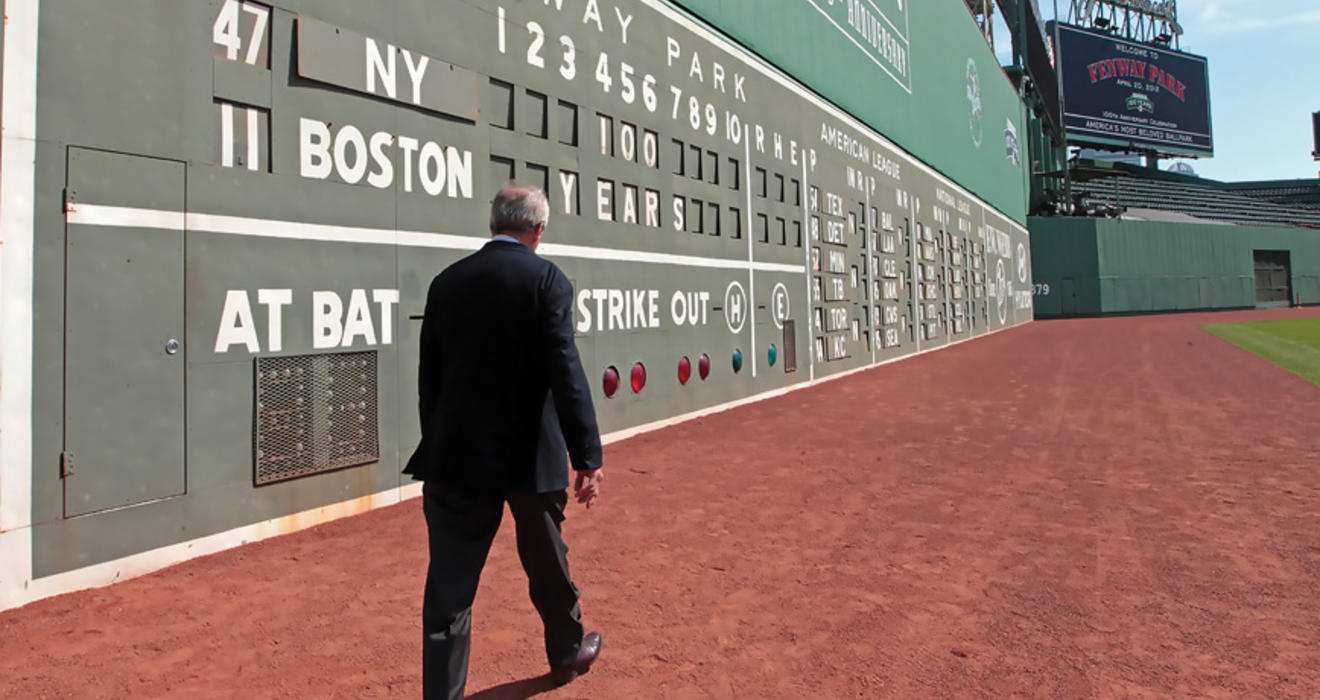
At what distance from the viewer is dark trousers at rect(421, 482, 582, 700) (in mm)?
2357

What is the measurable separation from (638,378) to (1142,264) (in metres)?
42.4

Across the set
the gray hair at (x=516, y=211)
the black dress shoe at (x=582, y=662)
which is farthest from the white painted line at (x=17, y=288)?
the black dress shoe at (x=582, y=662)

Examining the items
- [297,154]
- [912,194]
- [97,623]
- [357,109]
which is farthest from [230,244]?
[912,194]

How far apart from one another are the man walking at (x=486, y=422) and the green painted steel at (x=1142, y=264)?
4339 centimetres

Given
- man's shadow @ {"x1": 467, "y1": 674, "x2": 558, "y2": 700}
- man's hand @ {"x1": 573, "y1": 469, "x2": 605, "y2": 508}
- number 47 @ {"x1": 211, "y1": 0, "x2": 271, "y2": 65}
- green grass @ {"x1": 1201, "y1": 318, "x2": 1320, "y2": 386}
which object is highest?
number 47 @ {"x1": 211, "y1": 0, "x2": 271, "y2": 65}

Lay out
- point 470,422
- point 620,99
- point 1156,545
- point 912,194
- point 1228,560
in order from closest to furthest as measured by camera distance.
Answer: point 470,422
point 1228,560
point 1156,545
point 620,99
point 912,194

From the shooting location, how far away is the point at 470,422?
244 cm

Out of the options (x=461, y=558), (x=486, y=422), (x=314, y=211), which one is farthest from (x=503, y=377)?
(x=314, y=211)

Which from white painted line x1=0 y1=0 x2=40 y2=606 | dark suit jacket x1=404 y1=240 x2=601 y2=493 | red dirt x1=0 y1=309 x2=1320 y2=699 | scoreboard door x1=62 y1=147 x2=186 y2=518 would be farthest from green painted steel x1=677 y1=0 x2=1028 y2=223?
dark suit jacket x1=404 y1=240 x2=601 y2=493

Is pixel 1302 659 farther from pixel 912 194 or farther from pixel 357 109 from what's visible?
pixel 912 194

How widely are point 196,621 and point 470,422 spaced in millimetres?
2030

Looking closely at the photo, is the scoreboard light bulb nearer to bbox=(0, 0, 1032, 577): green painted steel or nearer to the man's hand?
bbox=(0, 0, 1032, 577): green painted steel

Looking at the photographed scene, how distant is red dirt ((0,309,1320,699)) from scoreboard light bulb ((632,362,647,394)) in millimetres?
1217

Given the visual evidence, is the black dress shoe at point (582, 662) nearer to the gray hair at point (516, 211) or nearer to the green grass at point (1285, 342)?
the gray hair at point (516, 211)
